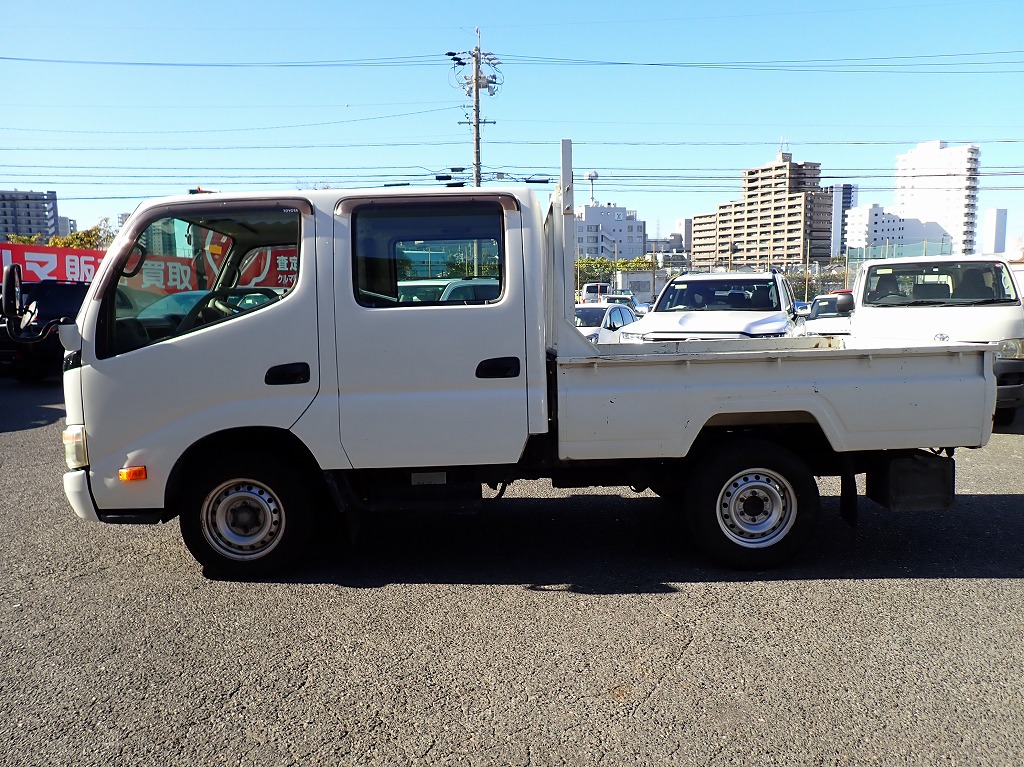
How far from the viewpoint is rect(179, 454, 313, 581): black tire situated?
493cm

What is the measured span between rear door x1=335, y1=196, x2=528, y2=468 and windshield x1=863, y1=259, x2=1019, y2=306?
751 cm

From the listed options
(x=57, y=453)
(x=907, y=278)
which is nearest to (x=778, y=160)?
(x=907, y=278)

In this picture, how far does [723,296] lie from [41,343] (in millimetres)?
Answer: 11883

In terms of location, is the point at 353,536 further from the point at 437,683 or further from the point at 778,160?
the point at 778,160

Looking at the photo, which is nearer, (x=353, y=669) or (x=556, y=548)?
(x=353, y=669)

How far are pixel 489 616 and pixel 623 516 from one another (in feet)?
7.11

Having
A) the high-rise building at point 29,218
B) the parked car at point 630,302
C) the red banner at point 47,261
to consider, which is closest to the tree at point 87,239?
the red banner at point 47,261

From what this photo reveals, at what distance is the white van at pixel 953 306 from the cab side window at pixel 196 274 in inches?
270

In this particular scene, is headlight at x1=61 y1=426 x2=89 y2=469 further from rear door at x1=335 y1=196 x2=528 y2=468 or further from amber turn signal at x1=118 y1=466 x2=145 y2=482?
rear door at x1=335 y1=196 x2=528 y2=468

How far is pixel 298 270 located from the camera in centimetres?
479

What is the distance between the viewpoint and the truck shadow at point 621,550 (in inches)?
201

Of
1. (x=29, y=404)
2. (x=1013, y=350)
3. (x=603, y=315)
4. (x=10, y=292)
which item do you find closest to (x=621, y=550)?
(x=10, y=292)

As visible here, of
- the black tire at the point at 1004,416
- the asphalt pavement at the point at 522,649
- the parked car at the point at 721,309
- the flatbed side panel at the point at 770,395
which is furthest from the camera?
the parked car at the point at 721,309

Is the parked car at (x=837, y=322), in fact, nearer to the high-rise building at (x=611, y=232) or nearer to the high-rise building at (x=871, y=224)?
the high-rise building at (x=871, y=224)
